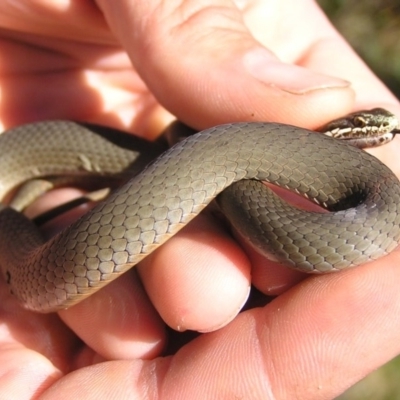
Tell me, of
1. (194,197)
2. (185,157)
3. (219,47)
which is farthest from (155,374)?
(219,47)

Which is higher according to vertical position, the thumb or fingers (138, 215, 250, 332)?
the thumb

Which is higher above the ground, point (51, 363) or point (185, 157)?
point (185, 157)

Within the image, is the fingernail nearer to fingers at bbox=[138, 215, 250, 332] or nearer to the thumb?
the thumb

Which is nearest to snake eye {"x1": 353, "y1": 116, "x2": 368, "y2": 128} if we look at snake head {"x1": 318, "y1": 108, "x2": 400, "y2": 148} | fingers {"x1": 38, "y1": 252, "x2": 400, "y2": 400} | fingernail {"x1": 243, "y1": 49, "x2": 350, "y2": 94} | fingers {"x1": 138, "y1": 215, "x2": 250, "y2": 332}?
snake head {"x1": 318, "y1": 108, "x2": 400, "y2": 148}

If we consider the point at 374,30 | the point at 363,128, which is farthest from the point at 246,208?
the point at 374,30

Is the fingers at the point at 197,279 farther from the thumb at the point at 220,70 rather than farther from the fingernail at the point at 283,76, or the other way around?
the fingernail at the point at 283,76

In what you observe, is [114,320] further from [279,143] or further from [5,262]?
[279,143]

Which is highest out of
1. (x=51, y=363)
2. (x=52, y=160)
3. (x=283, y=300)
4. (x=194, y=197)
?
(x=52, y=160)

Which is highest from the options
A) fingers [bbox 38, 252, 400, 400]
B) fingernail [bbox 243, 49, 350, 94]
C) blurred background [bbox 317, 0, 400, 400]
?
fingernail [bbox 243, 49, 350, 94]

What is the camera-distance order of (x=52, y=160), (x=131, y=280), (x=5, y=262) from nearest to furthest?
(x=131, y=280)
(x=5, y=262)
(x=52, y=160)
